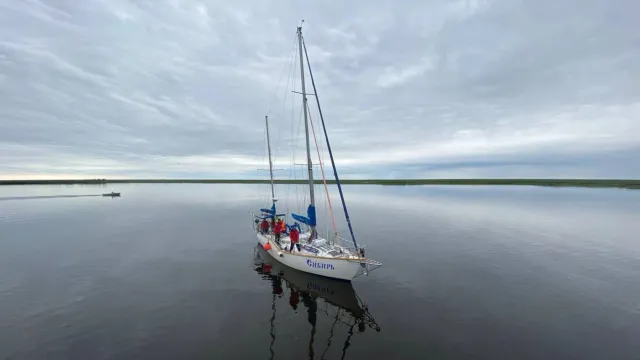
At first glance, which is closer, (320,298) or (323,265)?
(320,298)

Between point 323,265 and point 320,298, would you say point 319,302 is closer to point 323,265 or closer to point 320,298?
point 320,298

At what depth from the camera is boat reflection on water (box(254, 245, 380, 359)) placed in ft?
51.7

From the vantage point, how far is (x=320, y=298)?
19.2 m

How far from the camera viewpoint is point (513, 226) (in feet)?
149

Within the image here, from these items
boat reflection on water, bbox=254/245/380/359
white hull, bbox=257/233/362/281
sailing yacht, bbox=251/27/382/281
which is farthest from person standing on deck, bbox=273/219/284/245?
boat reflection on water, bbox=254/245/380/359

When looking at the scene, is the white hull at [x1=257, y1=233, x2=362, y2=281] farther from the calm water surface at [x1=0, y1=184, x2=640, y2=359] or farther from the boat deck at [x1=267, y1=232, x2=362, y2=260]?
the calm water surface at [x1=0, y1=184, x2=640, y2=359]

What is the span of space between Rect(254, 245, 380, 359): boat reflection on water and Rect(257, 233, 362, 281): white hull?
3.09ft

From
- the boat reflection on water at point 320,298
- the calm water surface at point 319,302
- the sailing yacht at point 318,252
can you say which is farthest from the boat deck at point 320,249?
the calm water surface at point 319,302

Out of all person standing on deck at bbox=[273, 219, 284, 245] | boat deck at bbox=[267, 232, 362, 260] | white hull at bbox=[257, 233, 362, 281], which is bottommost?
white hull at bbox=[257, 233, 362, 281]

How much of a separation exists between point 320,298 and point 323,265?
2446 mm

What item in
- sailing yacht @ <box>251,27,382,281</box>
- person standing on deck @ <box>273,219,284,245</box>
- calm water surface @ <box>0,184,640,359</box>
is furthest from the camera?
Result: person standing on deck @ <box>273,219,284,245</box>

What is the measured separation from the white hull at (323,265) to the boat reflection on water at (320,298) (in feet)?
3.09

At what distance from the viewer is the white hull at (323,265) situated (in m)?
19.4

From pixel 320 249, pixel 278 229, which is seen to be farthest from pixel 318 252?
pixel 278 229
